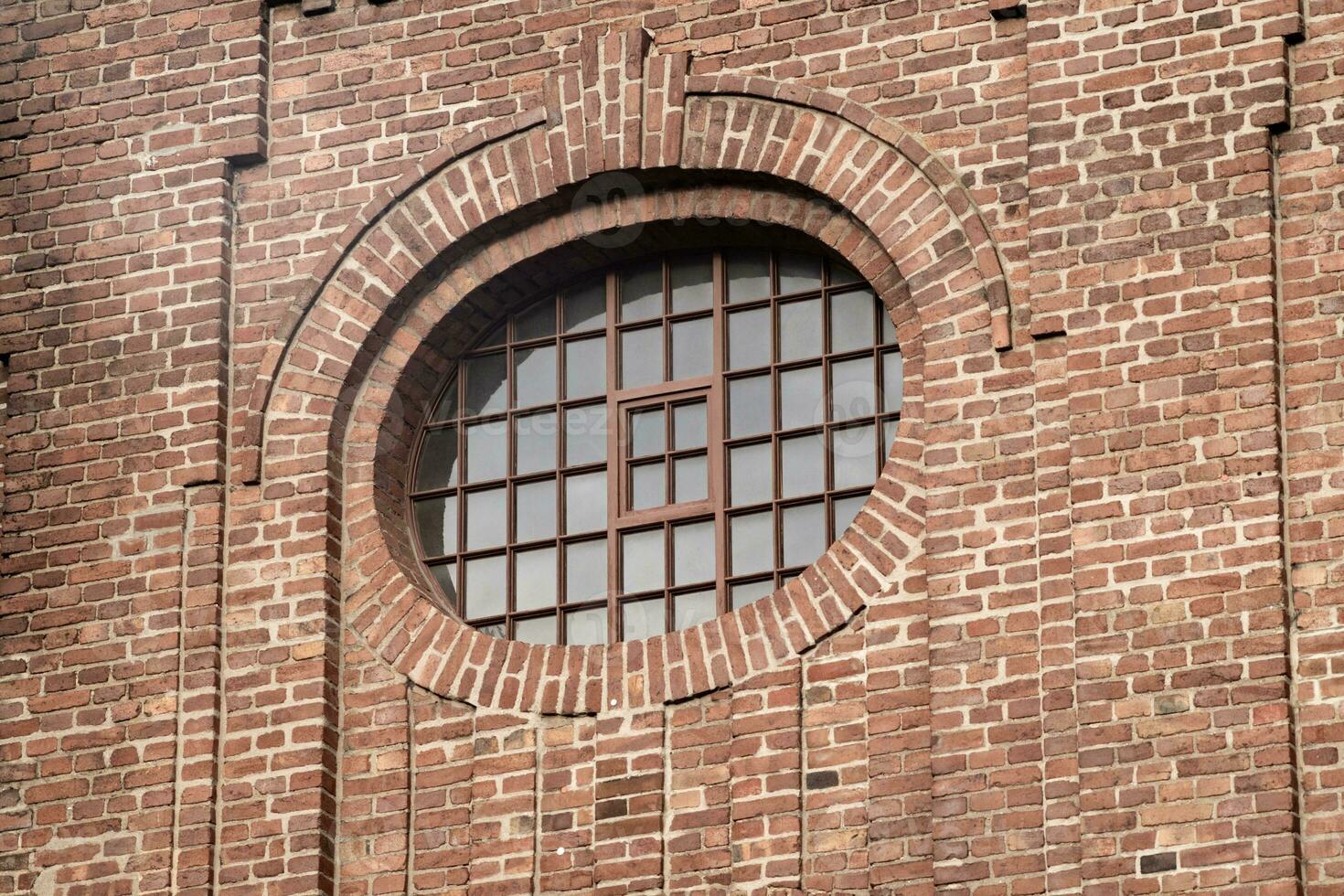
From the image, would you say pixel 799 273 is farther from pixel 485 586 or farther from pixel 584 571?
pixel 485 586

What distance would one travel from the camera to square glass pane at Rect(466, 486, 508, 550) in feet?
47.1

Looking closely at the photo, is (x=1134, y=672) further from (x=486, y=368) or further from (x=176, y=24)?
(x=176, y=24)

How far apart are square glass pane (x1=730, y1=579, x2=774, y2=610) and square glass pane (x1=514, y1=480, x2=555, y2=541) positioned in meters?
0.93

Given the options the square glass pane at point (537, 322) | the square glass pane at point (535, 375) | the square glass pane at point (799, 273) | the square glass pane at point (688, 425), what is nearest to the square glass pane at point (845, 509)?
the square glass pane at point (688, 425)

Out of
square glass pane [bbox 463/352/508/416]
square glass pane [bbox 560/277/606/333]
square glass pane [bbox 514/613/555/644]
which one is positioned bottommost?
square glass pane [bbox 514/613/555/644]

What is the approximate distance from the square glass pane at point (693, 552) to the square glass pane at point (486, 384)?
1.16m

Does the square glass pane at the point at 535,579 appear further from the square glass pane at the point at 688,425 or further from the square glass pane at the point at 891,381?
the square glass pane at the point at 891,381

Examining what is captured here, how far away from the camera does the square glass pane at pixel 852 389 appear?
13945 millimetres

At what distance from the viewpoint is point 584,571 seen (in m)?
14.1

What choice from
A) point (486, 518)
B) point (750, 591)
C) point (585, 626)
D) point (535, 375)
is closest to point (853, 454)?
point (750, 591)

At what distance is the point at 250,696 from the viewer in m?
14.0

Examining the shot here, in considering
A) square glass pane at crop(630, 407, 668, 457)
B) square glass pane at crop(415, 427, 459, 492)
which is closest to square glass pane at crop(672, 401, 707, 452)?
square glass pane at crop(630, 407, 668, 457)

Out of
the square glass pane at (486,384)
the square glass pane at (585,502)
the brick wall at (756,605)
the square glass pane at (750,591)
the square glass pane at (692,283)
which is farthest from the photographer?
the square glass pane at (486,384)

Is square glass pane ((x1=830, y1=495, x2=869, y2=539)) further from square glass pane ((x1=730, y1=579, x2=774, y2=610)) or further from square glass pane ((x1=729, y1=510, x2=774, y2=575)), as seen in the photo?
square glass pane ((x1=730, y1=579, x2=774, y2=610))
